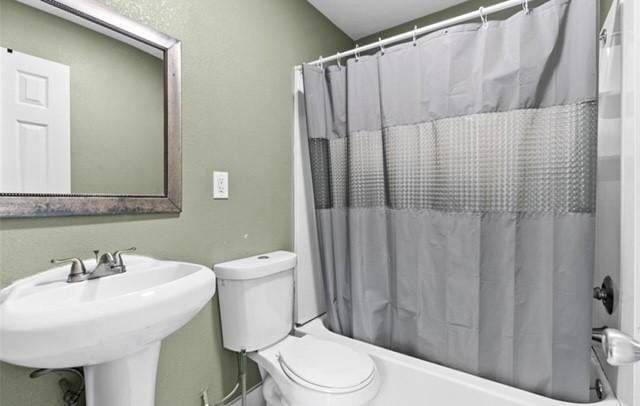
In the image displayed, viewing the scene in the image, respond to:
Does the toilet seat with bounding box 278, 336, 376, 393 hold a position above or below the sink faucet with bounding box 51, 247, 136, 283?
below

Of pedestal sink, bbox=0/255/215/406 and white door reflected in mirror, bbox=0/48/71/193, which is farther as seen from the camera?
white door reflected in mirror, bbox=0/48/71/193

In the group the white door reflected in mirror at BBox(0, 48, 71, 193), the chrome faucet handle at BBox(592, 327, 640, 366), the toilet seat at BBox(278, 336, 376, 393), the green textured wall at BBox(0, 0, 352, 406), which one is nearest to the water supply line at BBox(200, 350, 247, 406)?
the green textured wall at BBox(0, 0, 352, 406)

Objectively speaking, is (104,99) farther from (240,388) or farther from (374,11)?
(374,11)

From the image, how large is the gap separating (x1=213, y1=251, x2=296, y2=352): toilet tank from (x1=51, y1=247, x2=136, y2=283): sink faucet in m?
0.43

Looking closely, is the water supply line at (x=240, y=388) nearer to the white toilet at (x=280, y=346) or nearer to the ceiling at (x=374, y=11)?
the white toilet at (x=280, y=346)

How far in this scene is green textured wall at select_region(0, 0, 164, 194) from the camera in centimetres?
90

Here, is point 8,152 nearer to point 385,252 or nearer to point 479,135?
point 385,252

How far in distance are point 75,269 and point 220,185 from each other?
0.62 metres

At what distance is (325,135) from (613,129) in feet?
3.86

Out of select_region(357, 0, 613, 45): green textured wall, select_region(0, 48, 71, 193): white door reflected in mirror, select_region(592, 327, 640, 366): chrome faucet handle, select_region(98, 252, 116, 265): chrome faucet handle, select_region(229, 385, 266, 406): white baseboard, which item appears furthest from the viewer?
select_region(357, 0, 613, 45): green textured wall

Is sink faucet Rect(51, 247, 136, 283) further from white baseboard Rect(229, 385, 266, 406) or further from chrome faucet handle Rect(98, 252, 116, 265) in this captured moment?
white baseboard Rect(229, 385, 266, 406)

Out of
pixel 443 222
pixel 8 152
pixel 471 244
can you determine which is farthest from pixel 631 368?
pixel 8 152

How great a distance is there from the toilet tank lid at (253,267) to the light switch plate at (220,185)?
1.01 ft

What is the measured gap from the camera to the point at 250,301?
1.36m
